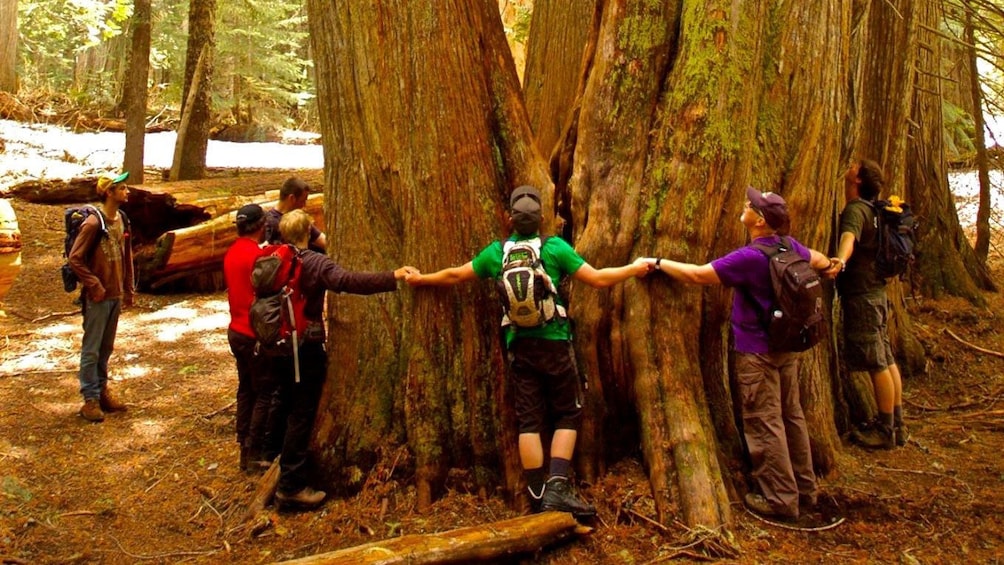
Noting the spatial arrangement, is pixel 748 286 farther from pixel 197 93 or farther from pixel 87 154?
pixel 87 154

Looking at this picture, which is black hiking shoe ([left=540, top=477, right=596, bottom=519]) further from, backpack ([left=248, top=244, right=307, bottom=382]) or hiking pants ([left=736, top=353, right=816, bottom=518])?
backpack ([left=248, top=244, right=307, bottom=382])

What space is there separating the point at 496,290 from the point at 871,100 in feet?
15.8

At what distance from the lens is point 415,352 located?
5.03m

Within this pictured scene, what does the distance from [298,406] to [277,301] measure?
2.42ft

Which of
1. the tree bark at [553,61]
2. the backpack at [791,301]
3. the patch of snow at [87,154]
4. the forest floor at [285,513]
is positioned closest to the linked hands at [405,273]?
the forest floor at [285,513]

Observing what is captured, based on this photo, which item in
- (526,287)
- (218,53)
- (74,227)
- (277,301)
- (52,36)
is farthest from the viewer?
(52,36)

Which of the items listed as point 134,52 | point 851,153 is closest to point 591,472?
point 851,153

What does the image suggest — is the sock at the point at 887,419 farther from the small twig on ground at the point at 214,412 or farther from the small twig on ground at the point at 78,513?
the small twig on ground at the point at 78,513

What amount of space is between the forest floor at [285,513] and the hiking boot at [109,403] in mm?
141

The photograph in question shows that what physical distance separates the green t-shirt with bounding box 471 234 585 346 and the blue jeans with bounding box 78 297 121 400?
3.77 meters

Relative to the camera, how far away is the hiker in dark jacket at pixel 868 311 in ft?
19.7

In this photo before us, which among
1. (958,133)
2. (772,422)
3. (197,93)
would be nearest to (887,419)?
(772,422)

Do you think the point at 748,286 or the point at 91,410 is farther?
the point at 91,410

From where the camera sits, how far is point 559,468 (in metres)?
4.58
